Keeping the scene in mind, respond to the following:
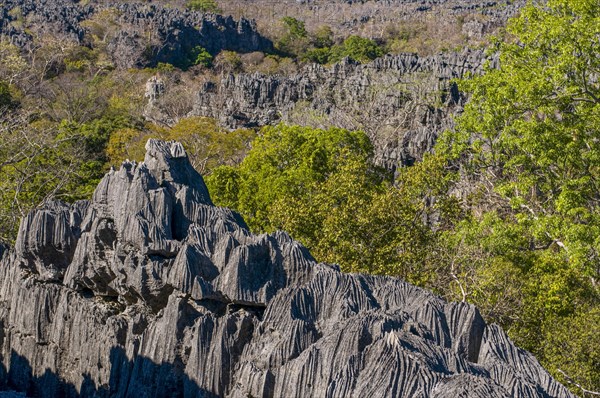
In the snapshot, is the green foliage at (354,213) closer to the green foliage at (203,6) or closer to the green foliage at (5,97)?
the green foliage at (5,97)

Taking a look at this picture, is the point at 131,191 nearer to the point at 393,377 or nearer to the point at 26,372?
the point at 26,372

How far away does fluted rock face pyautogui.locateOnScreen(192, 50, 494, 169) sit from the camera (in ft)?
156

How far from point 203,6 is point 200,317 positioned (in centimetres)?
12320

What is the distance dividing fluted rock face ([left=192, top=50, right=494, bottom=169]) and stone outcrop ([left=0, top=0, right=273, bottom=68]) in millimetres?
18204

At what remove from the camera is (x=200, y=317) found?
9.89m

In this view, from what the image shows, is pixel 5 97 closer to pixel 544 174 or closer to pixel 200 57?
pixel 200 57

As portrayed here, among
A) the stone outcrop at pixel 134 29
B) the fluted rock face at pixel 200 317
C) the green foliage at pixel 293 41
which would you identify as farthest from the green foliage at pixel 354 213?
the green foliage at pixel 293 41

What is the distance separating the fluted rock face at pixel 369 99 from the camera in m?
47.5

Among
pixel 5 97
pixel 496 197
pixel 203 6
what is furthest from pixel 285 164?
pixel 203 6

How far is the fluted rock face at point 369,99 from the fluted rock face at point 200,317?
89.5 feet

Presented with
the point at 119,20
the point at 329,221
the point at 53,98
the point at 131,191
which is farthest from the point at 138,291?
the point at 119,20

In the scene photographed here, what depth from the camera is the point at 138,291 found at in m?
11.2

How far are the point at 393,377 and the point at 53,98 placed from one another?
182ft

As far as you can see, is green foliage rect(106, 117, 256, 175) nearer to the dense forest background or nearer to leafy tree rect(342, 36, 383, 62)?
the dense forest background
